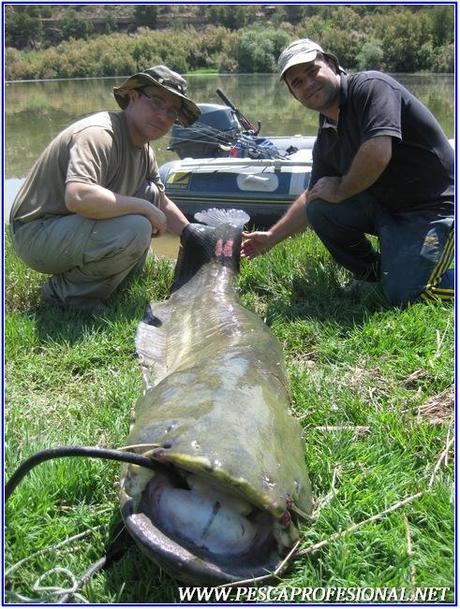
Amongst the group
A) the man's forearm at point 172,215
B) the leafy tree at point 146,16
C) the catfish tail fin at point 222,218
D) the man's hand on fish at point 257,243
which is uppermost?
the leafy tree at point 146,16

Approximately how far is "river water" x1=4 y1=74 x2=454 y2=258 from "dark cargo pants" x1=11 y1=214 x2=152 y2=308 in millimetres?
3030

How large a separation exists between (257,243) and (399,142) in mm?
1335

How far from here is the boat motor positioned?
9602mm

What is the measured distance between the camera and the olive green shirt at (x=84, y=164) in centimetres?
403

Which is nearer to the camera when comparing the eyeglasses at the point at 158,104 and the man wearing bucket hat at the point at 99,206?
the man wearing bucket hat at the point at 99,206

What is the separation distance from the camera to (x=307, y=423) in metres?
2.95

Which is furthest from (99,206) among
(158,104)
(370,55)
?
(370,55)

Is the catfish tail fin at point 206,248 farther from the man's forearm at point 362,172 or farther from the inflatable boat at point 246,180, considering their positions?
the inflatable boat at point 246,180

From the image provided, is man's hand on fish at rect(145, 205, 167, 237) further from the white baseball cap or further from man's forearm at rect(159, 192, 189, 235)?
the white baseball cap

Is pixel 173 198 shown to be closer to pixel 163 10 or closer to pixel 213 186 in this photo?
pixel 213 186

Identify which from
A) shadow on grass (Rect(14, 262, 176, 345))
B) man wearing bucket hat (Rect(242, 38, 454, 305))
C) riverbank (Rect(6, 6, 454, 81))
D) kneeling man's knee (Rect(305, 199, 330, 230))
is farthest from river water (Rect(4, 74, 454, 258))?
man wearing bucket hat (Rect(242, 38, 454, 305))

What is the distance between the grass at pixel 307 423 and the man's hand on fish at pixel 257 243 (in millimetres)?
113

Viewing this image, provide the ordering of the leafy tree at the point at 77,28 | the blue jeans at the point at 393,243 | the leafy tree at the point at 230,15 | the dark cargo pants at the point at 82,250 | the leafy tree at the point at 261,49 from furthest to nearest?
the leafy tree at the point at 77,28, the leafy tree at the point at 230,15, the leafy tree at the point at 261,49, the dark cargo pants at the point at 82,250, the blue jeans at the point at 393,243

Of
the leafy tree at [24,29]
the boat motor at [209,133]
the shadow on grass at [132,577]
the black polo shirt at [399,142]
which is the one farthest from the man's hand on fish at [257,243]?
the leafy tree at [24,29]
